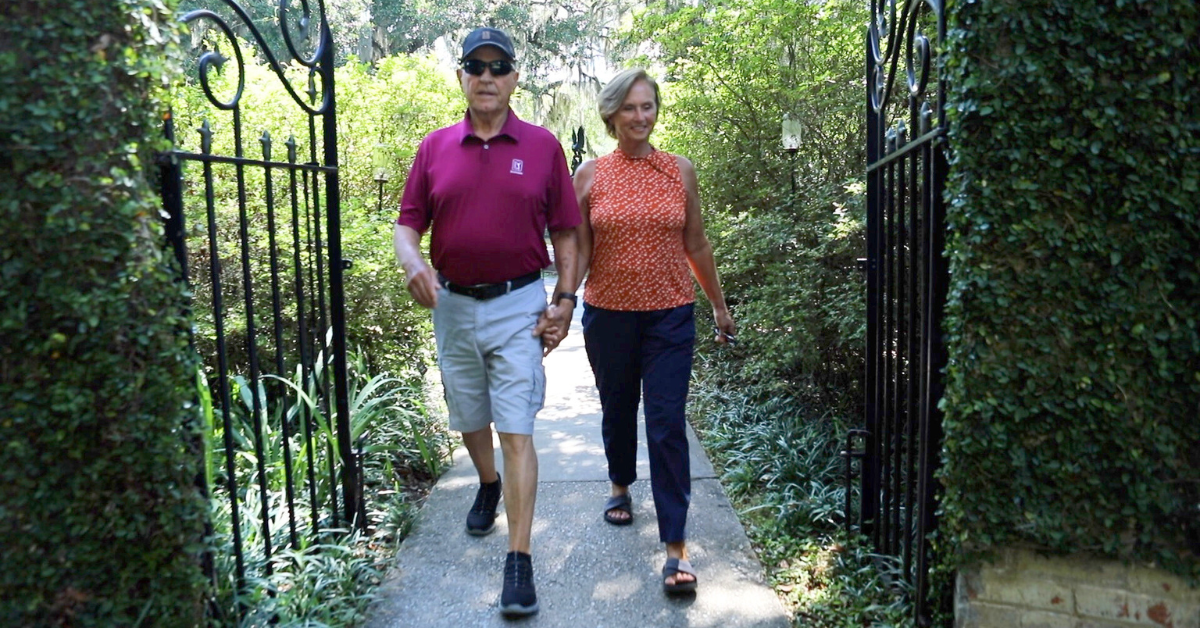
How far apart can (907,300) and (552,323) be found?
1266mm

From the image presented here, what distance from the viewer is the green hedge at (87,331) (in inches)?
74.7

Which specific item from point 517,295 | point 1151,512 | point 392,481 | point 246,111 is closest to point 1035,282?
point 1151,512

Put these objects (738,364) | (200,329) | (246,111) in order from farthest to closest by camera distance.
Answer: (738,364)
(246,111)
(200,329)

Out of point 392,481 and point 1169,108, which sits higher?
point 1169,108

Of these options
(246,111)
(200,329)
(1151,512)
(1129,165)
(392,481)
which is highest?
(246,111)

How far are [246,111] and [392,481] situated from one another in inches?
143

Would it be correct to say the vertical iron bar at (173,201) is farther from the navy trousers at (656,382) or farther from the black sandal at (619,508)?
the black sandal at (619,508)

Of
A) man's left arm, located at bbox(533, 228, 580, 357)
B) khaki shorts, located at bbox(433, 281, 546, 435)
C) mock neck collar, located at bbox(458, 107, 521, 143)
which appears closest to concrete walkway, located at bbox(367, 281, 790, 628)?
khaki shorts, located at bbox(433, 281, 546, 435)

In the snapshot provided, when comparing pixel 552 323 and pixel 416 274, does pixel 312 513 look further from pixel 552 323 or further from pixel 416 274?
pixel 552 323

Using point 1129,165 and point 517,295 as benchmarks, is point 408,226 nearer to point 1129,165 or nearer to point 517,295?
point 517,295

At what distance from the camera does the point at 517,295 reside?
129 inches

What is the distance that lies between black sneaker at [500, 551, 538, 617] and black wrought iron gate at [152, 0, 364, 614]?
0.76 meters

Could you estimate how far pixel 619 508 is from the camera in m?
3.89

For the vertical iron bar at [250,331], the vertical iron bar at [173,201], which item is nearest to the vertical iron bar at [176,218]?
the vertical iron bar at [173,201]
